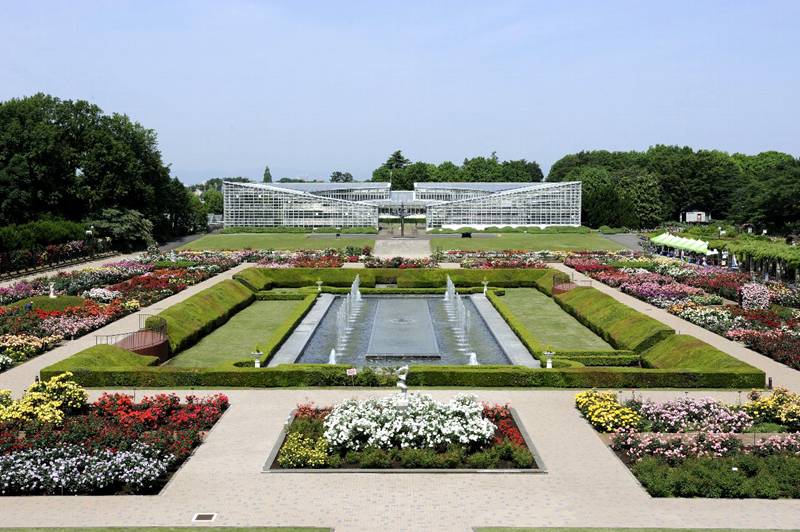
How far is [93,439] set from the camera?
1520 centimetres

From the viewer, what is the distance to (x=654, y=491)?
13.6 meters

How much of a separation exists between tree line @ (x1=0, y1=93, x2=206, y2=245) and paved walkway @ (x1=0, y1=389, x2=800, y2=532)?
4446 cm

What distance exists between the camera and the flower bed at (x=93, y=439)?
1363cm

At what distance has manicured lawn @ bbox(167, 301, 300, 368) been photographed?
981 inches

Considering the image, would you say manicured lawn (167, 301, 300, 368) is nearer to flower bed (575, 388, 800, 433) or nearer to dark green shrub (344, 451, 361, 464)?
dark green shrub (344, 451, 361, 464)

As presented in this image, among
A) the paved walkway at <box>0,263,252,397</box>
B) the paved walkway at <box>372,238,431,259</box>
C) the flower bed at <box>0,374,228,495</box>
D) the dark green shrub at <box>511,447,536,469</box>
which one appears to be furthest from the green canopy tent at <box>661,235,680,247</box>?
the flower bed at <box>0,374,228,495</box>

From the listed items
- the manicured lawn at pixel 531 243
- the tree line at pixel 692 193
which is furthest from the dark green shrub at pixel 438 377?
the tree line at pixel 692 193

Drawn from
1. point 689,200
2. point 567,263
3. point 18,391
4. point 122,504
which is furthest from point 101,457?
point 689,200

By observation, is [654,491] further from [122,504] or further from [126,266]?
[126,266]

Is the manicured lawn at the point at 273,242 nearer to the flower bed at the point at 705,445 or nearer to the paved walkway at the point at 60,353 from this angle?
the paved walkway at the point at 60,353

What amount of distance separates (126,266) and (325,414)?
31004 mm

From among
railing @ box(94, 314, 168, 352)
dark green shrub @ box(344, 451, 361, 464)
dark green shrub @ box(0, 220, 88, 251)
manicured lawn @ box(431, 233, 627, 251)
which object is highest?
dark green shrub @ box(0, 220, 88, 251)

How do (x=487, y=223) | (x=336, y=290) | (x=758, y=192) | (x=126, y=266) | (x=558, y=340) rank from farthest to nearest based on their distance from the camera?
(x=487, y=223), (x=758, y=192), (x=126, y=266), (x=336, y=290), (x=558, y=340)

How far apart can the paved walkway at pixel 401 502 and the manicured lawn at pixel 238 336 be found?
951cm
